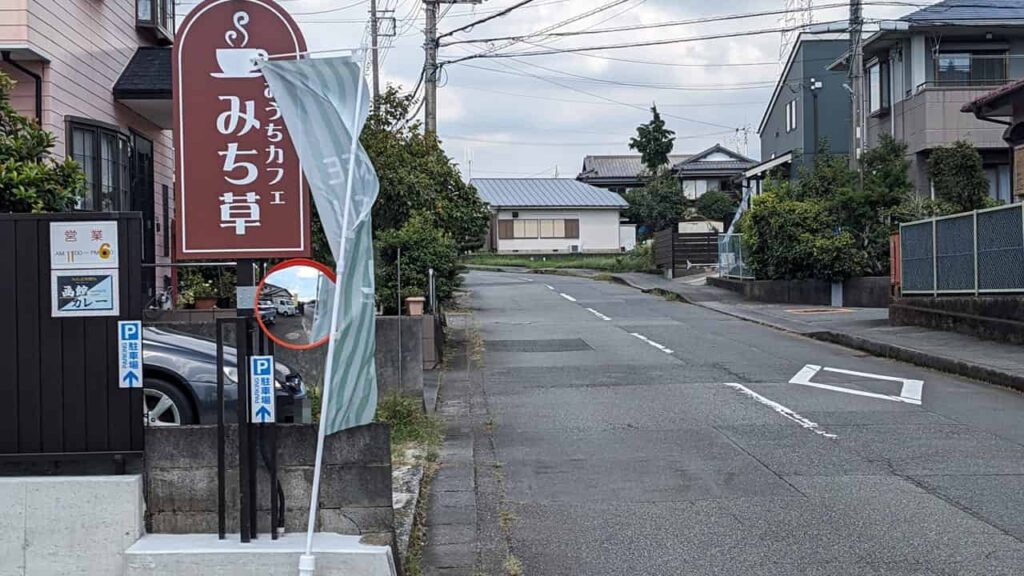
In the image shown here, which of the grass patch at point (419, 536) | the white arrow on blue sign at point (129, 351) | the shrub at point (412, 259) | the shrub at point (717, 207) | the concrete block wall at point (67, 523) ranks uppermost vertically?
the shrub at point (717, 207)

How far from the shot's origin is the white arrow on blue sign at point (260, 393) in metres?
5.57

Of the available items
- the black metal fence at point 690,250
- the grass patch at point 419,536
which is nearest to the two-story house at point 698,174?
the black metal fence at point 690,250

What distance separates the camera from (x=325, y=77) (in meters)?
5.59

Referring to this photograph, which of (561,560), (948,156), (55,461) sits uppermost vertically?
(948,156)

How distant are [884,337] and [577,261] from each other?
119ft

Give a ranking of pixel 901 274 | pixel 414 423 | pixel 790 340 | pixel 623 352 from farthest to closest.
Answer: pixel 901 274 < pixel 790 340 < pixel 623 352 < pixel 414 423

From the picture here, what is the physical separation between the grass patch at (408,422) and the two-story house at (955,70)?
22.8 metres

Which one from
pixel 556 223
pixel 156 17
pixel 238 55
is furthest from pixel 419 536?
pixel 556 223

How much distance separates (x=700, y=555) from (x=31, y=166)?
5.81 meters

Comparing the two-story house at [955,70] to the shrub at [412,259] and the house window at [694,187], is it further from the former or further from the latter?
the house window at [694,187]

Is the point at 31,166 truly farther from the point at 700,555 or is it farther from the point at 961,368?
the point at 961,368

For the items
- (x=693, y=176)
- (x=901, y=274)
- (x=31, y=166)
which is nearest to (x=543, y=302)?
(x=901, y=274)

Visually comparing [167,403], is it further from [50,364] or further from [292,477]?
[292,477]

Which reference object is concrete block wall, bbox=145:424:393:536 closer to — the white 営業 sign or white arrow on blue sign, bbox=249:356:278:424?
white arrow on blue sign, bbox=249:356:278:424
